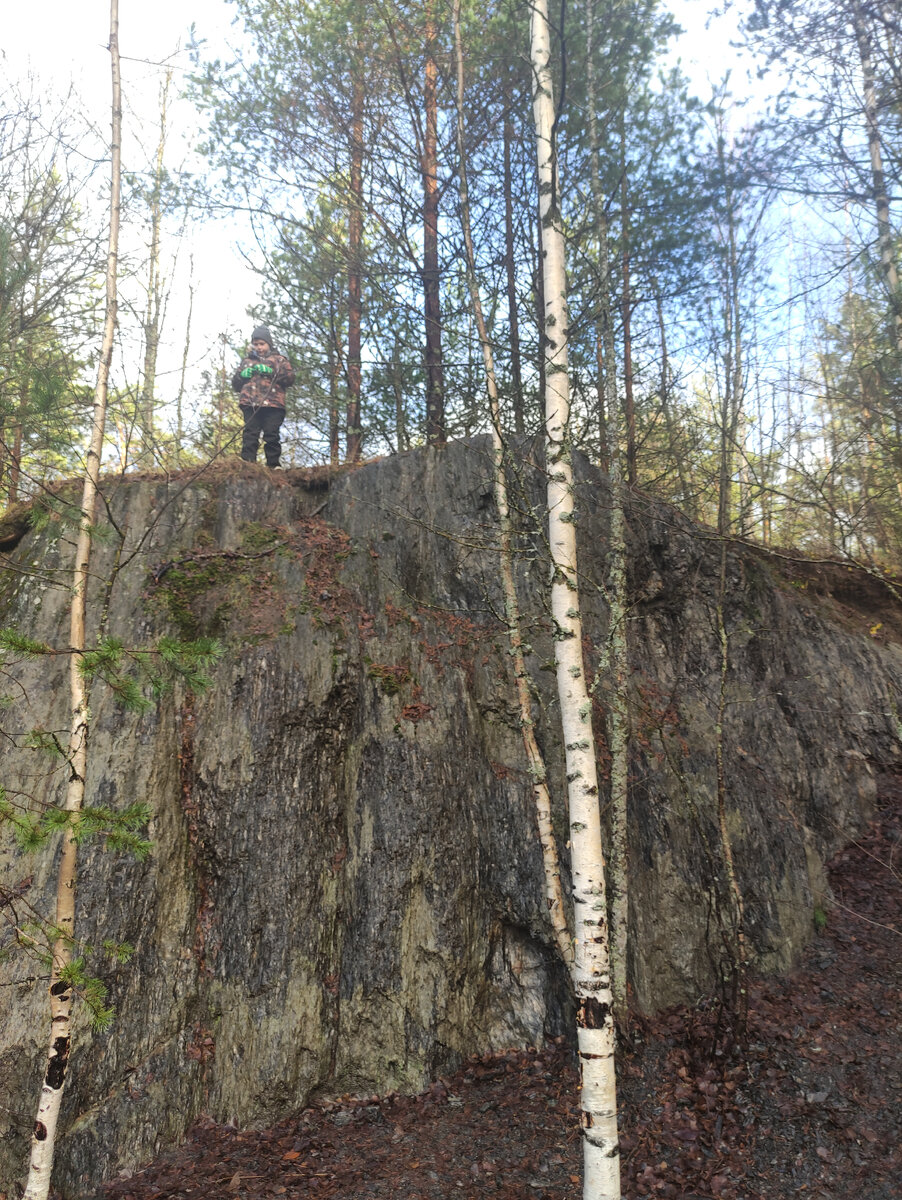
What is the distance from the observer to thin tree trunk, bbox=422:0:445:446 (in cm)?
995

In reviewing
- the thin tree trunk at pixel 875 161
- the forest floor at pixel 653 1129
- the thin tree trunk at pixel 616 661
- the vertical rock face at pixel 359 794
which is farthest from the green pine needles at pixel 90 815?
the thin tree trunk at pixel 875 161

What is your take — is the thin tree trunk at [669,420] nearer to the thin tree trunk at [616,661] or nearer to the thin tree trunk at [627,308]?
the thin tree trunk at [627,308]

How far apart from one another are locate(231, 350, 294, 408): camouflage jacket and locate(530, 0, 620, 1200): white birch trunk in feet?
17.5

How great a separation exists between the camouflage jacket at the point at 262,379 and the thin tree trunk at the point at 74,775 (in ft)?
14.1

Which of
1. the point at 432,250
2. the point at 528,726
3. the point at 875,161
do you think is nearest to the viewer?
the point at 528,726

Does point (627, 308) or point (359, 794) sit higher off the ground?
point (627, 308)

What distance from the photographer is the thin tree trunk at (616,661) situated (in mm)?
6473

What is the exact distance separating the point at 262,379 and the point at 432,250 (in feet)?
12.1

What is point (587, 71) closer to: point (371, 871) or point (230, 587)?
point (230, 587)

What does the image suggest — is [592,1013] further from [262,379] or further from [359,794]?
[262,379]

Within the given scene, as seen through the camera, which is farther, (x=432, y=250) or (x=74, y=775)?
(x=432, y=250)

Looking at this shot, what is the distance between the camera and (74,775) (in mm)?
4578

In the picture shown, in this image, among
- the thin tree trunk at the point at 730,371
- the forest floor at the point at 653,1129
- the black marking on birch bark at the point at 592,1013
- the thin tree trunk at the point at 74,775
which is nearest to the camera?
the thin tree trunk at the point at 74,775

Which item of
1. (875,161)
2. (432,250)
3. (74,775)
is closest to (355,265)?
(432,250)
